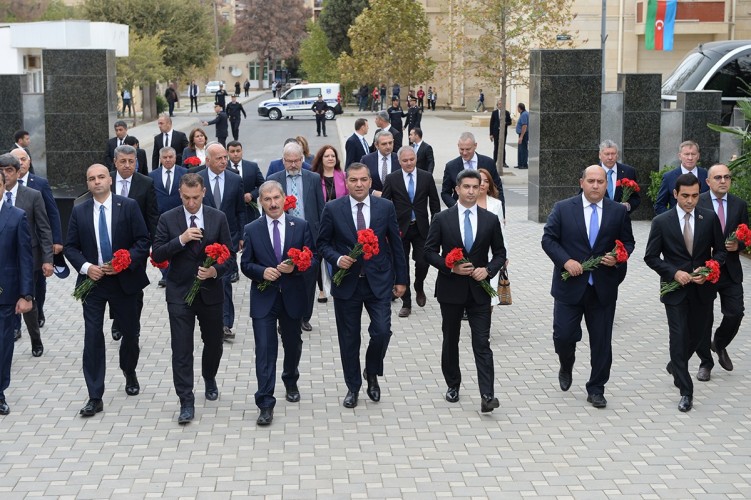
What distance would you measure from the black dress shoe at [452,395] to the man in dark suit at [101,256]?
266 cm

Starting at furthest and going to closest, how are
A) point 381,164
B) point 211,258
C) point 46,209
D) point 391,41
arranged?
point 391,41
point 381,164
point 46,209
point 211,258

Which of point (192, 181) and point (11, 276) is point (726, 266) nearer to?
point (192, 181)

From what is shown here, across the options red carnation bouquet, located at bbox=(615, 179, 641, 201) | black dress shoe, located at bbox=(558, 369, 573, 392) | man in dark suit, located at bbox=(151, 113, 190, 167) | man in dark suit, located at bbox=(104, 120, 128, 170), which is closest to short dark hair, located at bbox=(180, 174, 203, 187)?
black dress shoe, located at bbox=(558, 369, 573, 392)

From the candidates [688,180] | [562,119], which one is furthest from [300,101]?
[688,180]

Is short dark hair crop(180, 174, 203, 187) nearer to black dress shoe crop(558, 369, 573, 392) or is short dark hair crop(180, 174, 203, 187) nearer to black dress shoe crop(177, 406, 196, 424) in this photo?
black dress shoe crop(177, 406, 196, 424)

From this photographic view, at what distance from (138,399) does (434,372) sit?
8.78 feet

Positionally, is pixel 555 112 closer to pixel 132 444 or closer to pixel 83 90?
pixel 83 90

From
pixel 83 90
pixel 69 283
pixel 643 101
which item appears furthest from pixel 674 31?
pixel 69 283

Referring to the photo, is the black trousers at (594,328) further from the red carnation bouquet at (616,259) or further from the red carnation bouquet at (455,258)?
the red carnation bouquet at (455,258)

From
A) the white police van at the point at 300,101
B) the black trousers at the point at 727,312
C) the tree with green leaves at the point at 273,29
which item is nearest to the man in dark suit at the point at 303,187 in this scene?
the black trousers at the point at 727,312

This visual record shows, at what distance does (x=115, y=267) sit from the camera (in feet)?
29.0

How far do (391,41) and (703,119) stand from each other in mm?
40371

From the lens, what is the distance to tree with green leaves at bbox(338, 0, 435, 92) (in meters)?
58.0

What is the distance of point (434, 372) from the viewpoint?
34.2 feet
